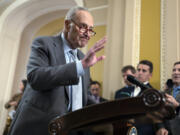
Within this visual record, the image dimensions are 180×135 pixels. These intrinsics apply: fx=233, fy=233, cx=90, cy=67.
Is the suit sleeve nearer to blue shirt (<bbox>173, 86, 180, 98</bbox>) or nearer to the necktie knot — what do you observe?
the necktie knot

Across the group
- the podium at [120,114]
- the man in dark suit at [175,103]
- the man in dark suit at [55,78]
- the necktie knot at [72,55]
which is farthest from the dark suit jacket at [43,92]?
the man in dark suit at [175,103]

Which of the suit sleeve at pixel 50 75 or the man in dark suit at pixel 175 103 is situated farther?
the man in dark suit at pixel 175 103

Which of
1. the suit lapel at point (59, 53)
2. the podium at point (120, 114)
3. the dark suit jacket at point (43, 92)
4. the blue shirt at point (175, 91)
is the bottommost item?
the podium at point (120, 114)

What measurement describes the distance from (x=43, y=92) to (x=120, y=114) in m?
0.58

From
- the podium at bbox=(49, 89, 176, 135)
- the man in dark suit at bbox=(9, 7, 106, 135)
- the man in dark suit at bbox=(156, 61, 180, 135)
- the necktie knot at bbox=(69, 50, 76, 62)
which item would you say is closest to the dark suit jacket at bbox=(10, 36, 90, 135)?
the man in dark suit at bbox=(9, 7, 106, 135)

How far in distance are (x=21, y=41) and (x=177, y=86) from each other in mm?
5906

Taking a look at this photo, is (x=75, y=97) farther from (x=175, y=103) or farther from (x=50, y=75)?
(x=175, y=103)

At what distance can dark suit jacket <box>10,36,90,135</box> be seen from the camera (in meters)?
1.06

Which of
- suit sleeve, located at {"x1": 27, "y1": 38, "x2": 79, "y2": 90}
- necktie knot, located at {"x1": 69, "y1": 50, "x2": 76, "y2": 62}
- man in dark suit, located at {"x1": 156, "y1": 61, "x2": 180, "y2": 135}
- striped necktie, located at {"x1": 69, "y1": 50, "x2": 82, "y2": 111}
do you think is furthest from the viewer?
man in dark suit, located at {"x1": 156, "y1": 61, "x2": 180, "y2": 135}

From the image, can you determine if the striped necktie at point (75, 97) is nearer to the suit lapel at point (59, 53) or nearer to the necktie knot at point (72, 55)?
the suit lapel at point (59, 53)

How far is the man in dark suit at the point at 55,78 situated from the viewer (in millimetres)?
1061

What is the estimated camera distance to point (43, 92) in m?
1.16

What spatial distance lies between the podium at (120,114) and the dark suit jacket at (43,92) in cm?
28

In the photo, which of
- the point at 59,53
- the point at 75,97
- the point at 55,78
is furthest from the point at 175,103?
the point at 55,78
